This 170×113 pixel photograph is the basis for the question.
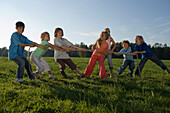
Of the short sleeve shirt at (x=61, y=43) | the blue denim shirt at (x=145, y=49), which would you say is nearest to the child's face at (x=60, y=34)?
the short sleeve shirt at (x=61, y=43)

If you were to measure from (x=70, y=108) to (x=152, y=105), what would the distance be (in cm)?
171

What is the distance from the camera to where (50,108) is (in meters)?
2.73

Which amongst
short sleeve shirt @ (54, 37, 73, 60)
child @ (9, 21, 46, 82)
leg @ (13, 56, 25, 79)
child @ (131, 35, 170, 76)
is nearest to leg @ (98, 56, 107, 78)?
short sleeve shirt @ (54, 37, 73, 60)

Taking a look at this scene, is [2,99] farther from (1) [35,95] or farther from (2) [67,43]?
(2) [67,43]

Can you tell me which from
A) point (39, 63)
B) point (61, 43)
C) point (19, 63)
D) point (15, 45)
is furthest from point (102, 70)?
point (15, 45)

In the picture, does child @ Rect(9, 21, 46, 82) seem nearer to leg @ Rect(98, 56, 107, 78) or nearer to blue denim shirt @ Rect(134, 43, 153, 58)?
leg @ Rect(98, 56, 107, 78)

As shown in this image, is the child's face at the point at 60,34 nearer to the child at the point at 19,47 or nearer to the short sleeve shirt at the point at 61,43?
the short sleeve shirt at the point at 61,43

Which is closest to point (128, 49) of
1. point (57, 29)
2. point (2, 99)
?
point (57, 29)

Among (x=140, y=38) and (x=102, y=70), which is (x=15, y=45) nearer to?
(x=102, y=70)

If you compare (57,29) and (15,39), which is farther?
(57,29)

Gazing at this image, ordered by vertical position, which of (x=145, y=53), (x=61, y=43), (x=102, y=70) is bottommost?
(x=102, y=70)

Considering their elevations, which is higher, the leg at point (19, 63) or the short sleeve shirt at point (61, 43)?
the short sleeve shirt at point (61, 43)

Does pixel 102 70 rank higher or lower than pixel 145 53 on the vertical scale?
lower

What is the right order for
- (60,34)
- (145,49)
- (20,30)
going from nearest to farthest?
(20,30)
(60,34)
(145,49)
